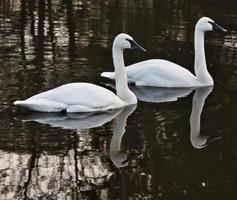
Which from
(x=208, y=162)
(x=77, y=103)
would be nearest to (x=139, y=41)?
(x=77, y=103)

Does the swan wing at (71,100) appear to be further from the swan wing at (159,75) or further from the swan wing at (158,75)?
the swan wing at (159,75)

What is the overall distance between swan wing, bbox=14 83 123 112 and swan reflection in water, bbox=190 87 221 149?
152cm

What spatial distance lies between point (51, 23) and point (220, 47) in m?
5.76

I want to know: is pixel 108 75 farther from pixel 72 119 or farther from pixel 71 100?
pixel 72 119

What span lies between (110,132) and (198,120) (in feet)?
5.89

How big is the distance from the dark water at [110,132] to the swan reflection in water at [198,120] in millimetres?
16

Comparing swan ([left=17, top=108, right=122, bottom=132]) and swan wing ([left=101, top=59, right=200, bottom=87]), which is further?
swan wing ([left=101, top=59, right=200, bottom=87])

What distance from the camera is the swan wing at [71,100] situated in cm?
1066

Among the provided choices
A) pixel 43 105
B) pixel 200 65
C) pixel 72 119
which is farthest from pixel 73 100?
pixel 200 65

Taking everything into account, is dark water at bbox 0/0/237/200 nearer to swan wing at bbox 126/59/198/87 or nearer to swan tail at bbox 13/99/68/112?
swan tail at bbox 13/99/68/112

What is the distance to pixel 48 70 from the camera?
44.6 ft

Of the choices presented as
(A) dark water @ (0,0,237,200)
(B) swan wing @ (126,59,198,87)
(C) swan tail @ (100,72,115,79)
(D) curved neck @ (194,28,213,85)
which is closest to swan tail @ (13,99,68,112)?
(A) dark water @ (0,0,237,200)

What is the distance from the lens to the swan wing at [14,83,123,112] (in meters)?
10.7

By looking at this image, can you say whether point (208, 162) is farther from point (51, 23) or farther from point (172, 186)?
point (51, 23)
